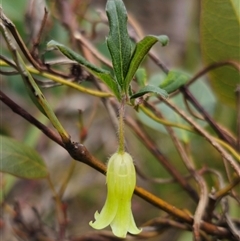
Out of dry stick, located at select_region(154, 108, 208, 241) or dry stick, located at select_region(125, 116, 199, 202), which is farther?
dry stick, located at select_region(125, 116, 199, 202)

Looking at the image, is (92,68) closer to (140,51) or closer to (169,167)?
(140,51)

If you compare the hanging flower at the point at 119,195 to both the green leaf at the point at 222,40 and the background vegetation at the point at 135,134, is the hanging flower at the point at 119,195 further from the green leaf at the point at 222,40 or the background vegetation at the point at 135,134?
the green leaf at the point at 222,40

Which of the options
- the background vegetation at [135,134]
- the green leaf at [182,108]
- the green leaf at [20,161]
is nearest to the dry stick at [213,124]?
the background vegetation at [135,134]

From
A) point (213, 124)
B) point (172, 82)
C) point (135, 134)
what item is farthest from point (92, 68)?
point (135, 134)

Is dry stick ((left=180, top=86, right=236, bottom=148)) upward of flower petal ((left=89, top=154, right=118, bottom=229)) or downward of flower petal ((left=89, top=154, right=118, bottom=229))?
upward

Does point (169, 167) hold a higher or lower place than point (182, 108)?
lower

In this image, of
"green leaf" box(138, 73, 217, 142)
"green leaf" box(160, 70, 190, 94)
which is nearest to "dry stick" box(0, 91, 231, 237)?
"green leaf" box(160, 70, 190, 94)

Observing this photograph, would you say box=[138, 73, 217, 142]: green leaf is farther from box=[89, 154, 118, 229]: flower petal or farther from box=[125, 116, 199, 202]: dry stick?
box=[89, 154, 118, 229]: flower petal

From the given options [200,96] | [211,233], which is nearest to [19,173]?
[211,233]
